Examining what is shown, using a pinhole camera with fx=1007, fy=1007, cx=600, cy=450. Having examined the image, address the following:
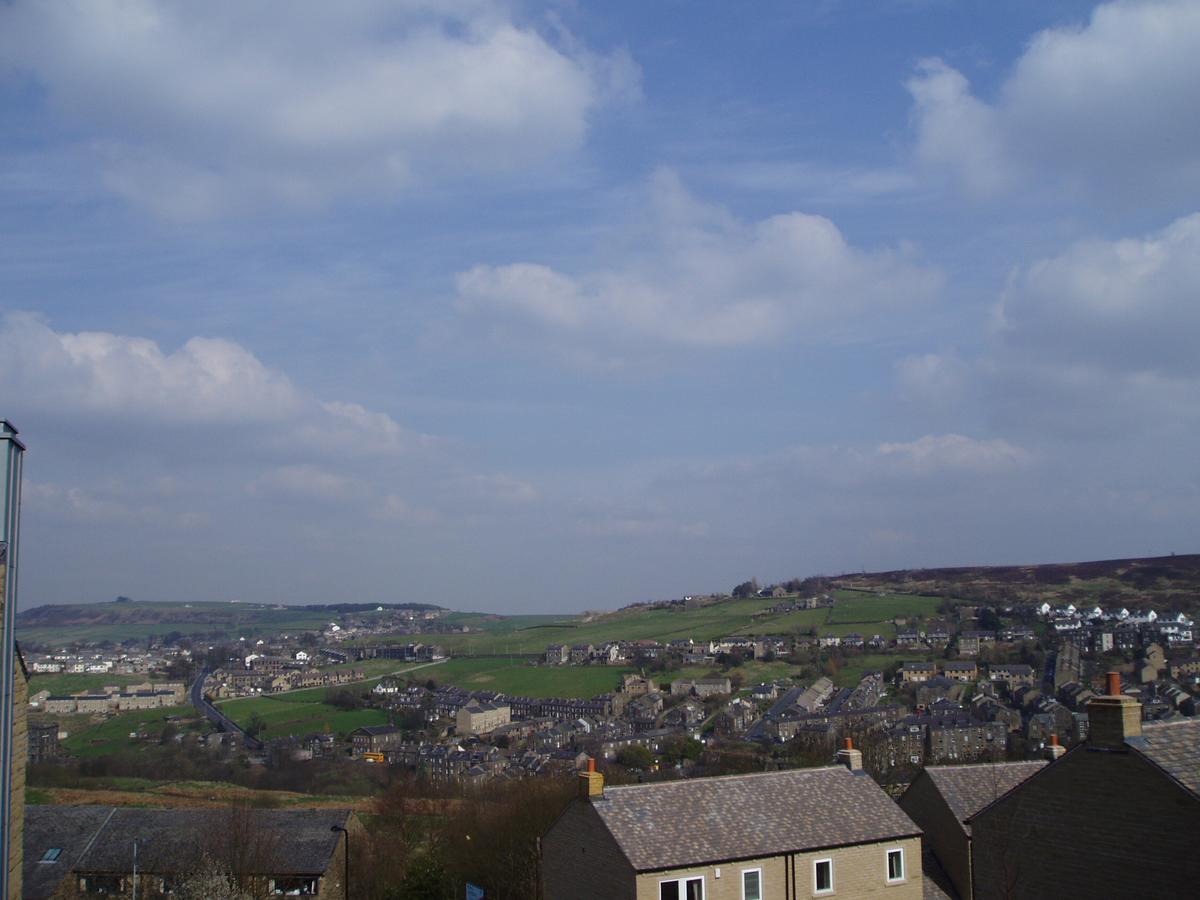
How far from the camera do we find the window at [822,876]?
25050mm

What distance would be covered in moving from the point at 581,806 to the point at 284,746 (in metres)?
79.7

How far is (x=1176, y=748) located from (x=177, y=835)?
37529 millimetres

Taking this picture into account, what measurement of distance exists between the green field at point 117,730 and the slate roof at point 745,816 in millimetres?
80639

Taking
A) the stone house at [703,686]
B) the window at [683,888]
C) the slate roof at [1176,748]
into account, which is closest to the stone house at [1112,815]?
the slate roof at [1176,748]

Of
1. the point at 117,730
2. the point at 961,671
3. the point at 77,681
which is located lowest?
the point at 117,730

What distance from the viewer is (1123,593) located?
149 metres

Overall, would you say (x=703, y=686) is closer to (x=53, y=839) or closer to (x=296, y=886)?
(x=296, y=886)

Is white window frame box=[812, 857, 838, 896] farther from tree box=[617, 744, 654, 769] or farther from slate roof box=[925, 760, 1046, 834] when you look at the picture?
tree box=[617, 744, 654, 769]

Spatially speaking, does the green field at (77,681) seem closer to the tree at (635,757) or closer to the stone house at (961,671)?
the tree at (635,757)

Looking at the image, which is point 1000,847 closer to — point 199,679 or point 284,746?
point 284,746

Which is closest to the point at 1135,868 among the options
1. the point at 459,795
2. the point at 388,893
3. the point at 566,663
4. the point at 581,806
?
the point at 581,806

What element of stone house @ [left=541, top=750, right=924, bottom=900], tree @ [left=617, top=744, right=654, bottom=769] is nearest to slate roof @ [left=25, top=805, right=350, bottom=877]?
stone house @ [left=541, top=750, right=924, bottom=900]

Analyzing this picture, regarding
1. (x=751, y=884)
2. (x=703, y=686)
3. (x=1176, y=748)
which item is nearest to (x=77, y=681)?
(x=703, y=686)

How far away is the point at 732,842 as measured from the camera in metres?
24.5
